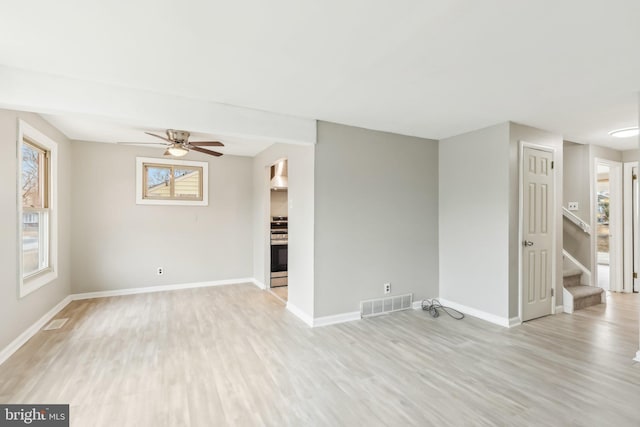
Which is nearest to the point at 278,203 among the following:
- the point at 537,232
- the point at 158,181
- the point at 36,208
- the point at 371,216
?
the point at 158,181

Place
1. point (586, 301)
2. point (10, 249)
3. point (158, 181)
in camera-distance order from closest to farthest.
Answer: point (10, 249), point (586, 301), point (158, 181)

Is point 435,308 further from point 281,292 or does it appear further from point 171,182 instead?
point 171,182

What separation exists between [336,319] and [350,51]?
2.92 meters

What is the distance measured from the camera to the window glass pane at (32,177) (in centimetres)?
343

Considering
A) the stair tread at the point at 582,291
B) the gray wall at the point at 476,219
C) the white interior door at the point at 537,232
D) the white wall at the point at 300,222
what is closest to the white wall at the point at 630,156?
the stair tread at the point at 582,291

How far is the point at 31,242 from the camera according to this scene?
3.58 metres

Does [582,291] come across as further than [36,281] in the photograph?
Yes

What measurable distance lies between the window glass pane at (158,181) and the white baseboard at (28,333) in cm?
204

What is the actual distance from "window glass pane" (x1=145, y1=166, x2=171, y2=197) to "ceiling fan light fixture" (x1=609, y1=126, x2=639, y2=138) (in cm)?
665

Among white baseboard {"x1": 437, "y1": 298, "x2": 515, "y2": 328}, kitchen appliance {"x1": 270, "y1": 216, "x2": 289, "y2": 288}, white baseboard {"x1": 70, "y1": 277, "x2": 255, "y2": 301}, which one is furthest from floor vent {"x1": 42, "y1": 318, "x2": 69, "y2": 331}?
white baseboard {"x1": 437, "y1": 298, "x2": 515, "y2": 328}

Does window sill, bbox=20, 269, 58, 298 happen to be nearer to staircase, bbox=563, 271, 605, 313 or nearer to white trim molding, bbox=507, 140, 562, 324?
white trim molding, bbox=507, 140, 562, 324

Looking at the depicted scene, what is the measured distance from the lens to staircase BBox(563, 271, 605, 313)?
410 cm

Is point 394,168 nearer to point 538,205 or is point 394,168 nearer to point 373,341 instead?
point 538,205

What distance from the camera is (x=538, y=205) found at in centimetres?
388
